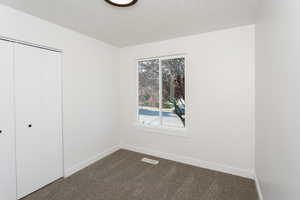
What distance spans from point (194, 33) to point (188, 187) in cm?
261

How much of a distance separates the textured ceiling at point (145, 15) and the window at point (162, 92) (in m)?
0.69

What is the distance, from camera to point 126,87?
3486 millimetres

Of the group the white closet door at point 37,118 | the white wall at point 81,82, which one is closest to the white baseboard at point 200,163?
the white wall at point 81,82

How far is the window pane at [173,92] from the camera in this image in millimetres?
2932

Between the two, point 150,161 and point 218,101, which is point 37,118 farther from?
point 218,101

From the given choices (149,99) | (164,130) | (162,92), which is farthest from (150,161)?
(162,92)

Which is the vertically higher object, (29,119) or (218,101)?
(218,101)

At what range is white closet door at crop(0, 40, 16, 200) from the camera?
1.72 metres

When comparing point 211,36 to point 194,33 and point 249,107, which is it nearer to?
point 194,33

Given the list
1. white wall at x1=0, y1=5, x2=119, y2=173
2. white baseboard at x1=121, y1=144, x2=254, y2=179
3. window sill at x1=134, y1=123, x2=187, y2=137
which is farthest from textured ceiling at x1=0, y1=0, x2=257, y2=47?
white baseboard at x1=121, y1=144, x2=254, y2=179

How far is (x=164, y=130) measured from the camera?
3041mm

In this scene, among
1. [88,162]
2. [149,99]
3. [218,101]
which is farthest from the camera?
[149,99]

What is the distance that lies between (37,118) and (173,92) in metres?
2.41

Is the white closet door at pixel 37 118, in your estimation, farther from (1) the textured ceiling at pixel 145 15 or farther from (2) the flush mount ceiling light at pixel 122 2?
(2) the flush mount ceiling light at pixel 122 2
